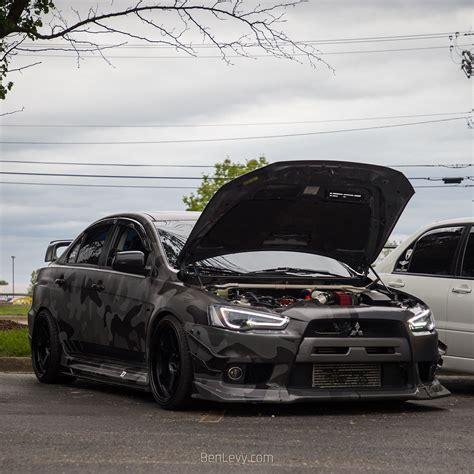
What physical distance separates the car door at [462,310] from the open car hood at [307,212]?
34.3 inches

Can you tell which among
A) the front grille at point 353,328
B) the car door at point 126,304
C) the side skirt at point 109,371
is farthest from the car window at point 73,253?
the front grille at point 353,328

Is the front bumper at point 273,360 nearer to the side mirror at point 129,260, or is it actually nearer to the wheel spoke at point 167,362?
the wheel spoke at point 167,362

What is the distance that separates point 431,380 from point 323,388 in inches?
42.3

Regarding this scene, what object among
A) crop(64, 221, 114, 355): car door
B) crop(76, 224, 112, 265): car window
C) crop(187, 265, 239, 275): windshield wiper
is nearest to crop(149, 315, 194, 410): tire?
crop(187, 265, 239, 275): windshield wiper

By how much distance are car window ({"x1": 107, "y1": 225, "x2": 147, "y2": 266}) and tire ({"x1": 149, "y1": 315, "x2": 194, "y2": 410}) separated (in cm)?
115

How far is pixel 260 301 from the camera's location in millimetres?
9273

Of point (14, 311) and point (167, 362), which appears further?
point (14, 311)

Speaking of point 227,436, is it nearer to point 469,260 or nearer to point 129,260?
point 129,260

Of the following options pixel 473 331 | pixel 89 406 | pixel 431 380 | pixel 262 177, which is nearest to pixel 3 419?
pixel 89 406

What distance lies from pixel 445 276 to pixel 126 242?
294 centimetres

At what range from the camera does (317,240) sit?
33.8 feet

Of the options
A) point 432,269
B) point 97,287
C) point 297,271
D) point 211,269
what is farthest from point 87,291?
point 432,269

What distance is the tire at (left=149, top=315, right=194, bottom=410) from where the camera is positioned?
29.4 ft

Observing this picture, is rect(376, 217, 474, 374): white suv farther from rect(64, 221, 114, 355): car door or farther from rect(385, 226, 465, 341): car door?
rect(64, 221, 114, 355): car door
